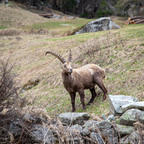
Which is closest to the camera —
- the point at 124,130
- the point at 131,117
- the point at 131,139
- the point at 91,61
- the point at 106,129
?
the point at 131,139

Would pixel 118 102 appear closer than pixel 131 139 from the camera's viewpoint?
No

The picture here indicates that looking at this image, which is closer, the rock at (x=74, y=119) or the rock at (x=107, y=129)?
the rock at (x=107, y=129)

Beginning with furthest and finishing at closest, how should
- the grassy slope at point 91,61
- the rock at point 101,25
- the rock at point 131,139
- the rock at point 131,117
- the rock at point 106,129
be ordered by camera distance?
1. the rock at point 101,25
2. the grassy slope at point 91,61
3. the rock at point 131,117
4. the rock at point 106,129
5. the rock at point 131,139

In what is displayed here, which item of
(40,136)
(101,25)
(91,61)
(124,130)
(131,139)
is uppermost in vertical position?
(101,25)

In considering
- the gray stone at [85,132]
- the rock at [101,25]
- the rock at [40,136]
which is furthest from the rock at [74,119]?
the rock at [101,25]

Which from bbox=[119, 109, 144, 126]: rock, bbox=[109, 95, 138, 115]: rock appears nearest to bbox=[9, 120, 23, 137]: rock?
bbox=[119, 109, 144, 126]: rock

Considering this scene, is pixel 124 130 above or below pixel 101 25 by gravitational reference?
below

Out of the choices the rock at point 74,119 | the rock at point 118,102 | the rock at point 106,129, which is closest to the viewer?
the rock at point 106,129

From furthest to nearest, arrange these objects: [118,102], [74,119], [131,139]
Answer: [118,102] → [74,119] → [131,139]

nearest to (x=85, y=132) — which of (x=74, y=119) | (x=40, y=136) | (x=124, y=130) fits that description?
(x=74, y=119)

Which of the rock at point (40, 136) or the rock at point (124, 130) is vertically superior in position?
the rock at point (124, 130)

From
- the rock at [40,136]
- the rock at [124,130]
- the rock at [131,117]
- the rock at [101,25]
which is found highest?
the rock at [101,25]

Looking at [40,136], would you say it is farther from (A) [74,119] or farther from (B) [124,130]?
(B) [124,130]

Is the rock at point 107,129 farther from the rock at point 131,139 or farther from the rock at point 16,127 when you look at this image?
the rock at point 16,127
